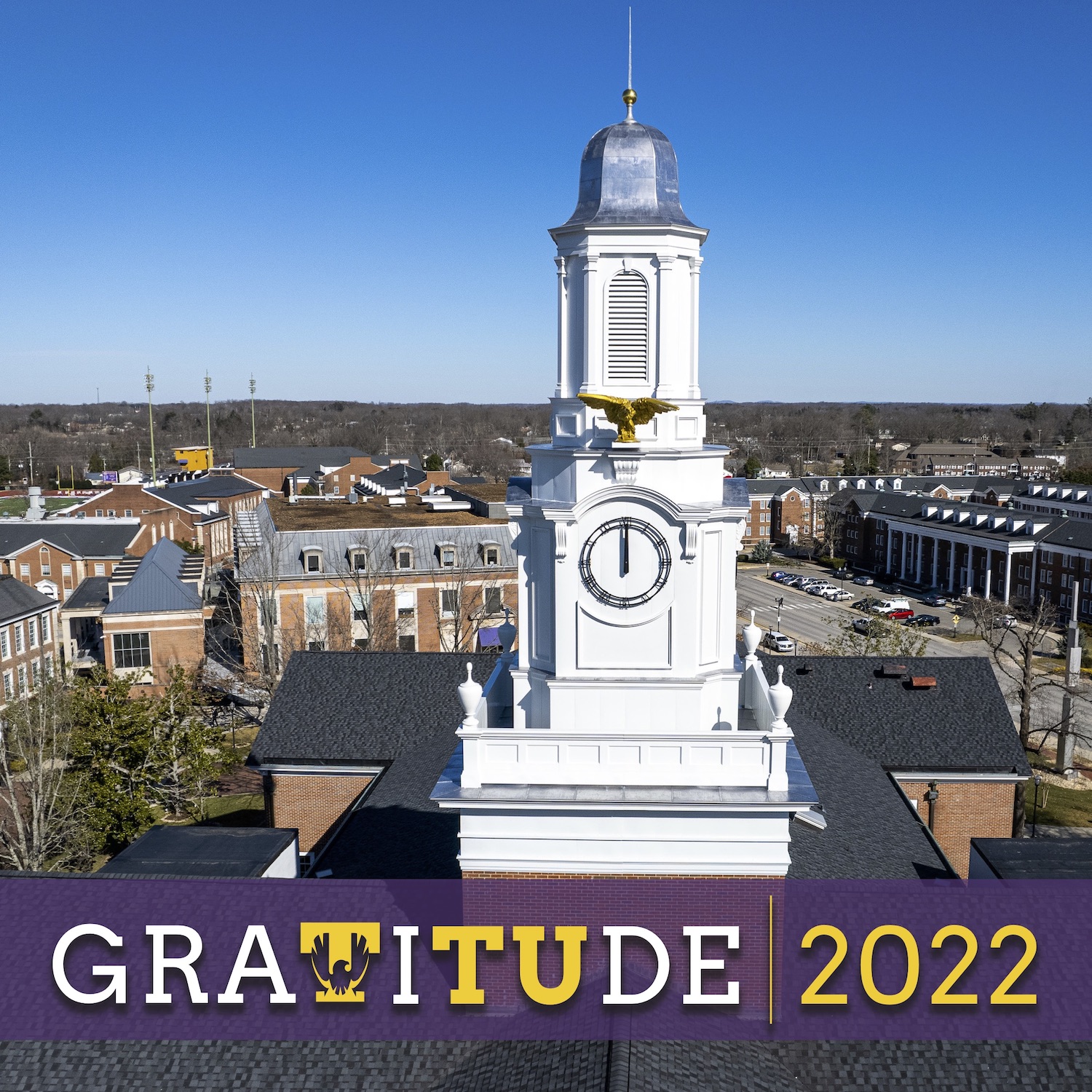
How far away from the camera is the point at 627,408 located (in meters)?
15.0

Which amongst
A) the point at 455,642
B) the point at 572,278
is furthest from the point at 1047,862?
the point at 455,642

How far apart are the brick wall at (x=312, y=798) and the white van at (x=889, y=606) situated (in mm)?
67093

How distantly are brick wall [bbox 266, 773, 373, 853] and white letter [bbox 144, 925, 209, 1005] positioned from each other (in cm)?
1364

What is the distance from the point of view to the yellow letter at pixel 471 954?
597 inches

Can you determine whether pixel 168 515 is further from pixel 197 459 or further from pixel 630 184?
pixel 630 184

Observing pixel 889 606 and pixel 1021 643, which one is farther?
pixel 889 606

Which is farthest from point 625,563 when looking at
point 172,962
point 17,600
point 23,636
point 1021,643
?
point 17,600

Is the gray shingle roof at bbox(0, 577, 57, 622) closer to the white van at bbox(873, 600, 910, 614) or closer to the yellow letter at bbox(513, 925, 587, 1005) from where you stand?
the yellow letter at bbox(513, 925, 587, 1005)

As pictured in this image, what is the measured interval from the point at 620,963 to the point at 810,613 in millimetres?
78896

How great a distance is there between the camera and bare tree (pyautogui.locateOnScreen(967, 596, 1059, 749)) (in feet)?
161

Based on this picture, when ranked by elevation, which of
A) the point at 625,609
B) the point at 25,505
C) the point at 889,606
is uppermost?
the point at 625,609

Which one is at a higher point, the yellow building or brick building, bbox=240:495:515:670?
the yellow building

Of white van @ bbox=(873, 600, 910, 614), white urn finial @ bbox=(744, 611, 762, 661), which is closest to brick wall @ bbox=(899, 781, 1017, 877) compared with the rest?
white urn finial @ bbox=(744, 611, 762, 661)

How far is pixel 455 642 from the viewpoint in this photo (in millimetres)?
58406
